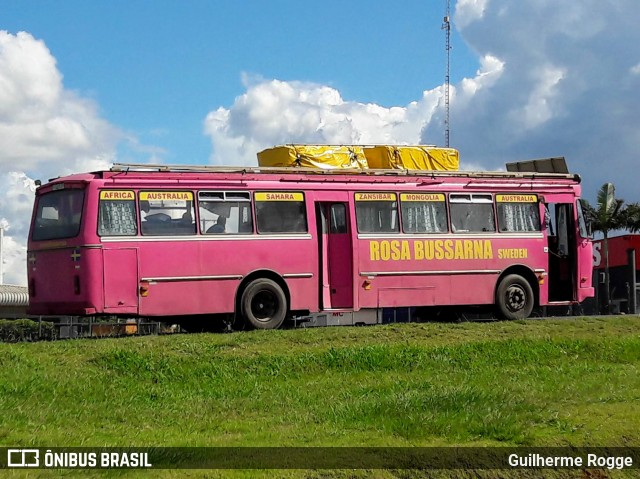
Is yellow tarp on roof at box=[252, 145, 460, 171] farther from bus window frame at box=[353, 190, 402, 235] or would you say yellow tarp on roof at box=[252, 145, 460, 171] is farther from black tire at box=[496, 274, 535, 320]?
black tire at box=[496, 274, 535, 320]

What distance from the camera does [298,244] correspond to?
60.6 feet

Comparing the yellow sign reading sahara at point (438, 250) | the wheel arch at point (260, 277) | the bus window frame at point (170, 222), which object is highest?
the bus window frame at point (170, 222)

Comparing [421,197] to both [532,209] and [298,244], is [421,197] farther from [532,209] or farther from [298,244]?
[298,244]

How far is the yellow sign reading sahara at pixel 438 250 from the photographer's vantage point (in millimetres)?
19438

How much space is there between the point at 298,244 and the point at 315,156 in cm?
251

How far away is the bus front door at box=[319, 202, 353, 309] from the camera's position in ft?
61.9

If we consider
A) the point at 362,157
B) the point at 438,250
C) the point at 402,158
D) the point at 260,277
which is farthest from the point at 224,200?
the point at 402,158

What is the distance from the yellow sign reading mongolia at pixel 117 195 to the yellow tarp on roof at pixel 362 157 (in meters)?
4.07

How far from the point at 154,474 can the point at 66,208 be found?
1034 centimetres

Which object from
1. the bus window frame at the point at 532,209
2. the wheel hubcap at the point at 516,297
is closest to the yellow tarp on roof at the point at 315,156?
the bus window frame at the point at 532,209

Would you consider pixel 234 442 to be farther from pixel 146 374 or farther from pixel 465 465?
pixel 146 374

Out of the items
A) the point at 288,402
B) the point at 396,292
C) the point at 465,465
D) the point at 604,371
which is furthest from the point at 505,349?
the point at 465,465

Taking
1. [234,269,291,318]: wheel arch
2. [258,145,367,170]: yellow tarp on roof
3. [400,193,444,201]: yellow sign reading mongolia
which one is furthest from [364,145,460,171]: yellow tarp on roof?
[234,269,291,318]: wheel arch

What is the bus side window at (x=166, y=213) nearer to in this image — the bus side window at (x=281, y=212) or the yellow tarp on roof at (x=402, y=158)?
the bus side window at (x=281, y=212)
